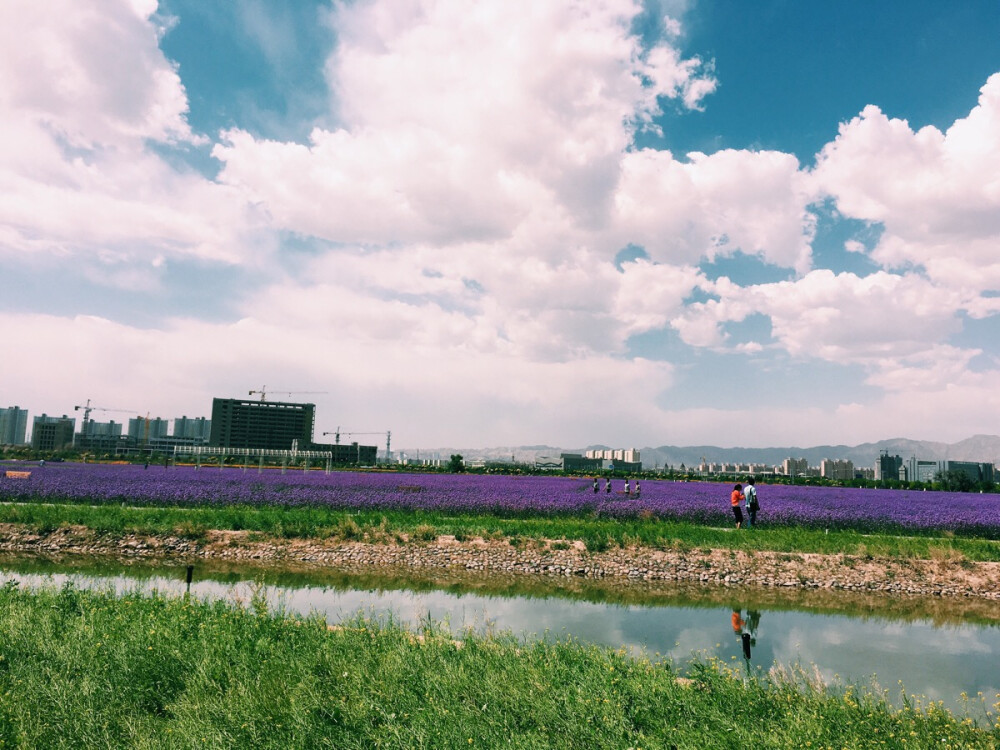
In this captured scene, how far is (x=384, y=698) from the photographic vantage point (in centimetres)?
706

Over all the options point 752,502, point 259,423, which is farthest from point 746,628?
point 259,423

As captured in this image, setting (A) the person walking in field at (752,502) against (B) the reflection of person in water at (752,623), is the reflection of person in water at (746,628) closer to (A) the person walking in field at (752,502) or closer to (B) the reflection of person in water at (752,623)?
(B) the reflection of person in water at (752,623)

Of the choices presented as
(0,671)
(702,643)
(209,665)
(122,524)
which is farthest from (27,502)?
(702,643)

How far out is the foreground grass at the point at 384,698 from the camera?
6234 millimetres

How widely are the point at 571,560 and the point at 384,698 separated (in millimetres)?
13241

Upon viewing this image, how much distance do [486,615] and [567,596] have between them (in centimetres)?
368

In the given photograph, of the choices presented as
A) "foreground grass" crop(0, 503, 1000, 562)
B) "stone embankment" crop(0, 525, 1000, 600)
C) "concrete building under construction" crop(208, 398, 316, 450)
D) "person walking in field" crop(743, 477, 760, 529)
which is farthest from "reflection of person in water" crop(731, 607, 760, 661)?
"concrete building under construction" crop(208, 398, 316, 450)

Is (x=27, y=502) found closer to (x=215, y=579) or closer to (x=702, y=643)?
(x=215, y=579)

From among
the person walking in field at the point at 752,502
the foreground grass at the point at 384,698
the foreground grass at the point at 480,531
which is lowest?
the foreground grass at the point at 480,531

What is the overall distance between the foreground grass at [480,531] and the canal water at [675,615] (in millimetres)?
2826

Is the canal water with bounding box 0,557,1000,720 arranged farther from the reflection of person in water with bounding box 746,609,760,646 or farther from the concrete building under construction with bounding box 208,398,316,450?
the concrete building under construction with bounding box 208,398,316,450

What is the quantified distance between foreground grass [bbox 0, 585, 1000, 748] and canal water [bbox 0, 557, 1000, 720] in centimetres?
196

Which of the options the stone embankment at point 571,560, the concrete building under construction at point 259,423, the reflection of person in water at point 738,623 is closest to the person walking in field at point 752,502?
the stone embankment at point 571,560

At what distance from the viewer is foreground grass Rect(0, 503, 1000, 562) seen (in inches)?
809
